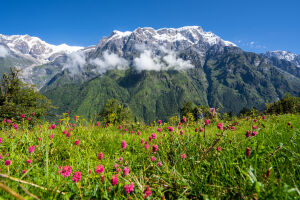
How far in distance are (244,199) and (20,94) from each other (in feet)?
83.2

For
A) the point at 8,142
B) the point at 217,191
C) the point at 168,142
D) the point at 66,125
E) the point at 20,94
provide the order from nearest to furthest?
the point at 217,191, the point at 168,142, the point at 8,142, the point at 66,125, the point at 20,94

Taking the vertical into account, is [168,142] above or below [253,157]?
below

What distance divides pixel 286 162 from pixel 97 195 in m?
2.49

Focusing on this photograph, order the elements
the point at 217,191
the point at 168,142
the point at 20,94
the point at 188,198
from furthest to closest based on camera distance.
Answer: the point at 20,94 → the point at 168,142 → the point at 188,198 → the point at 217,191

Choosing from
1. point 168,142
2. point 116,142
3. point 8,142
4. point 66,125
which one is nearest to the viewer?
point 168,142

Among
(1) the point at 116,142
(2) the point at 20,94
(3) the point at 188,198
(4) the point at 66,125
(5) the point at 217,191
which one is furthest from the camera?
(2) the point at 20,94

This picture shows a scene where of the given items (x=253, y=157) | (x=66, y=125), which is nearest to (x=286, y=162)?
(x=253, y=157)

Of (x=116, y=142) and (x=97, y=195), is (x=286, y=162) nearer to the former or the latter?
(x=97, y=195)

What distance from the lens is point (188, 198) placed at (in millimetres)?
2025

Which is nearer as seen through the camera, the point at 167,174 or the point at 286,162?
the point at 286,162

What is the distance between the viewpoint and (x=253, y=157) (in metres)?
2.09

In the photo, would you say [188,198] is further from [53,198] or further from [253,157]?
[53,198]

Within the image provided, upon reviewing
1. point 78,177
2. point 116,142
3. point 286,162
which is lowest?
point 116,142

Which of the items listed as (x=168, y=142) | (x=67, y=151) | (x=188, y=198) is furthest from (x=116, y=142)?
(x=188, y=198)
